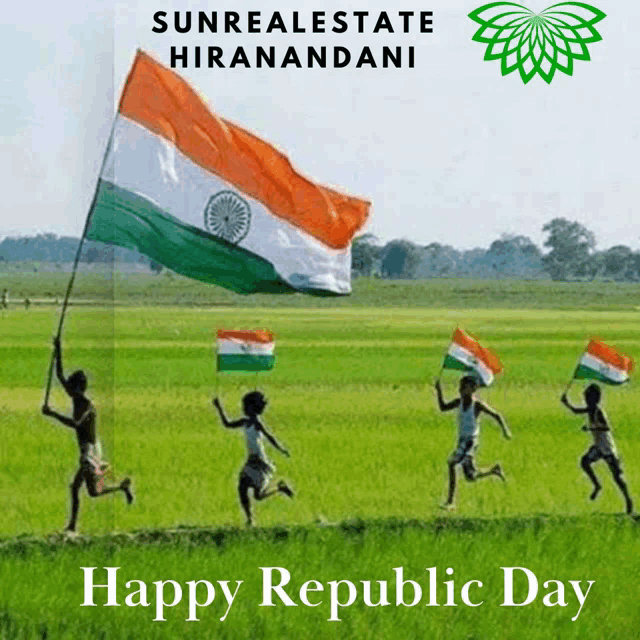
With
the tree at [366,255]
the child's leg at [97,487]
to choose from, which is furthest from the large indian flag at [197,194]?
the tree at [366,255]

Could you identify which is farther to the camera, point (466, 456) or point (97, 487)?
point (466, 456)

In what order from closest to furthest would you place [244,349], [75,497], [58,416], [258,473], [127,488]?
1. [58,416]
2. [127,488]
3. [75,497]
4. [244,349]
5. [258,473]

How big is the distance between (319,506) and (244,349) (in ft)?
6.01

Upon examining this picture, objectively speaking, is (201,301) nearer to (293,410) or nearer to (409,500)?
(293,410)

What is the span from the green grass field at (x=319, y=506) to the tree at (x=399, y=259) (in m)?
32.6

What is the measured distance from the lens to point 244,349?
11.0 meters

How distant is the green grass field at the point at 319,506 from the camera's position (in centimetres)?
969

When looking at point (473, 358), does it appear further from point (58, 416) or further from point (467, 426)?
point (58, 416)

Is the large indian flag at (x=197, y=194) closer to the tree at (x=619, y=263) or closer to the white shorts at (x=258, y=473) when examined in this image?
the white shorts at (x=258, y=473)

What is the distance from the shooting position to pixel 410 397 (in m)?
22.1

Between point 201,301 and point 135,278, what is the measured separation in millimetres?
8597

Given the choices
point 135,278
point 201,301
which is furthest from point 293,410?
point 135,278

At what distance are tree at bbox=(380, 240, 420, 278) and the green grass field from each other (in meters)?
32.6

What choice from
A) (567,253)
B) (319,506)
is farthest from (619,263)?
(319,506)
